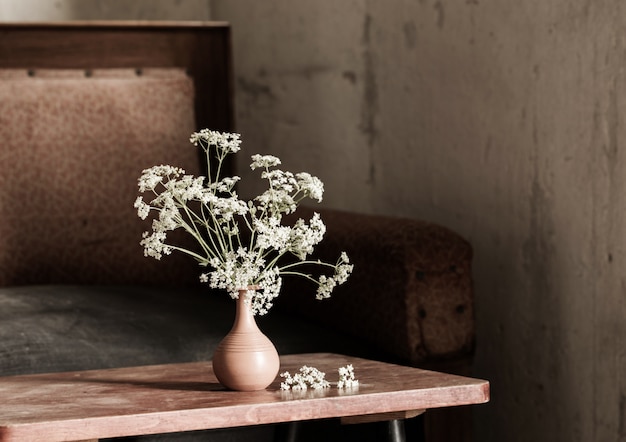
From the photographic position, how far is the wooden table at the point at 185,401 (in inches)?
41.3

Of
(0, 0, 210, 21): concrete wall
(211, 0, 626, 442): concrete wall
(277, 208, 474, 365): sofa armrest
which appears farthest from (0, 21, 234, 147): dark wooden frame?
(277, 208, 474, 365): sofa armrest

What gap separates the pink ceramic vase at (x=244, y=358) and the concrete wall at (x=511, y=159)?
68 centimetres

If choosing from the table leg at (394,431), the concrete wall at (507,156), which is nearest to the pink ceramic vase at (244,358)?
the table leg at (394,431)

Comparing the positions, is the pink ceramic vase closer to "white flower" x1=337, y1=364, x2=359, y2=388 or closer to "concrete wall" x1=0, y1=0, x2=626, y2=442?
"white flower" x1=337, y1=364, x2=359, y2=388

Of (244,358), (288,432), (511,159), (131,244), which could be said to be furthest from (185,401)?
(131,244)

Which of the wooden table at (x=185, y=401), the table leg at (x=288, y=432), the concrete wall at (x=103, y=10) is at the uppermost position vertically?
the concrete wall at (x=103, y=10)

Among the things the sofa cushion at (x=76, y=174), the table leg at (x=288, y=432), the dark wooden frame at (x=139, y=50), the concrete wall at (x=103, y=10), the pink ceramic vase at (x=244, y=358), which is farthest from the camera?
the concrete wall at (x=103, y=10)

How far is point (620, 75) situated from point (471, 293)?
0.43 metres

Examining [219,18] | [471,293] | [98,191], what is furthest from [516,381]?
[219,18]

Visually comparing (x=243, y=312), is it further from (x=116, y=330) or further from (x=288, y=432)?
(x=116, y=330)

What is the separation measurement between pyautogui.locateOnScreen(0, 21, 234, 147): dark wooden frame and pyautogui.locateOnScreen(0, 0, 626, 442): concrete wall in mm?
283

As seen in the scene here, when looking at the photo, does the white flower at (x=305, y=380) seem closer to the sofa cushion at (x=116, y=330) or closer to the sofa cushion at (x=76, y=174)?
the sofa cushion at (x=116, y=330)

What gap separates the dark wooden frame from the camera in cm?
228

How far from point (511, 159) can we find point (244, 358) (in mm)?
856
